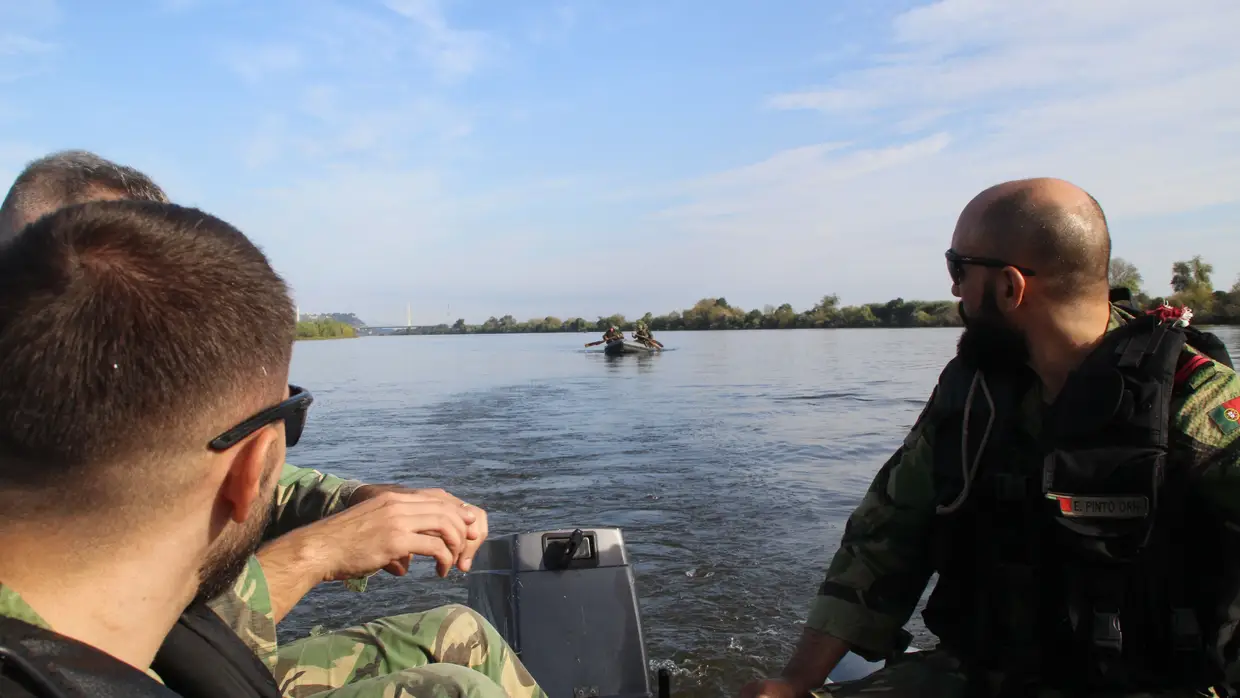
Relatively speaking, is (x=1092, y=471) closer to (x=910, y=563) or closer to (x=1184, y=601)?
(x=1184, y=601)

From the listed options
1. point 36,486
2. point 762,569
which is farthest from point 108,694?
point 762,569

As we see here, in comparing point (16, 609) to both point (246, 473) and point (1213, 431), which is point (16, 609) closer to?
point (246, 473)

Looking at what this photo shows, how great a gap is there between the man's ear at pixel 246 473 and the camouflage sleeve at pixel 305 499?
1.49m

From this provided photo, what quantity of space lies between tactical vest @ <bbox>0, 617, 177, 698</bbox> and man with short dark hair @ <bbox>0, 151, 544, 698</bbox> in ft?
2.41

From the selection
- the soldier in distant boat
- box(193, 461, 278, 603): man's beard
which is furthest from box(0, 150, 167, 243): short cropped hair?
the soldier in distant boat

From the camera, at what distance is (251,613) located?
5.84ft

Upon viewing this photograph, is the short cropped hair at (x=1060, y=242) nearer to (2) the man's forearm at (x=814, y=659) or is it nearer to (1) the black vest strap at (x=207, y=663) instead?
(2) the man's forearm at (x=814, y=659)

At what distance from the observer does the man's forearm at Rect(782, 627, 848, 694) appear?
96.3 inches

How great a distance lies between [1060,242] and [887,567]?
1.02 m

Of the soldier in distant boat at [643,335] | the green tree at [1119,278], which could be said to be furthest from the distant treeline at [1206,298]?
the green tree at [1119,278]

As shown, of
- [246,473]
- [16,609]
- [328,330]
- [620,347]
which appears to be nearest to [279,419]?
[246,473]

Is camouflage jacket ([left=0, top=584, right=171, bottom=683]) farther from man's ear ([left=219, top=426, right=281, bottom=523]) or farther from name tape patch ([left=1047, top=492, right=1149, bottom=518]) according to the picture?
name tape patch ([left=1047, top=492, right=1149, bottom=518])

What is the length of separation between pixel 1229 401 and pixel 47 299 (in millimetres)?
2374

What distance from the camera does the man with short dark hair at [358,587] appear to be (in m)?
1.84
